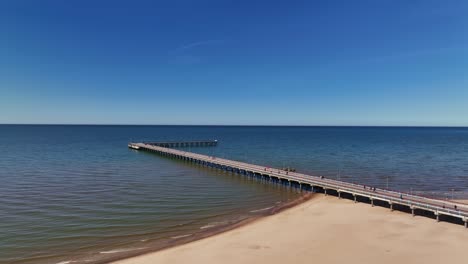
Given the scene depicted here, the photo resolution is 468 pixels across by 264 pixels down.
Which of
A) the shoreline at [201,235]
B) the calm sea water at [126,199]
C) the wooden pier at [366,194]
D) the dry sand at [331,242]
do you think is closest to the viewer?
the dry sand at [331,242]

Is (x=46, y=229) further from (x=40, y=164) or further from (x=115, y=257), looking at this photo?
(x=40, y=164)

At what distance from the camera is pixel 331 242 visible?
19.2m

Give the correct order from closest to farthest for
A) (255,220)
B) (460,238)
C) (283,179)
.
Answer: (460,238) < (255,220) < (283,179)

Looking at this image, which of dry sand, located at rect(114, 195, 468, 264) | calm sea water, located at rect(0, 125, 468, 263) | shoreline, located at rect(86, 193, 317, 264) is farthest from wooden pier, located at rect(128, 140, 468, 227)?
shoreline, located at rect(86, 193, 317, 264)

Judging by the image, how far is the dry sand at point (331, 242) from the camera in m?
17.0

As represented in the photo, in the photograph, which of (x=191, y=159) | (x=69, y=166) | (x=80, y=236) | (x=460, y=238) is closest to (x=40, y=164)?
(x=69, y=166)

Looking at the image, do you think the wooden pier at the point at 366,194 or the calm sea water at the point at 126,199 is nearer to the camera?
the calm sea water at the point at 126,199

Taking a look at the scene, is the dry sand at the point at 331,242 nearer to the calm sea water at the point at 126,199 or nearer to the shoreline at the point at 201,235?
the shoreline at the point at 201,235

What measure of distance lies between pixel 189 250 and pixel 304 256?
668 centimetres

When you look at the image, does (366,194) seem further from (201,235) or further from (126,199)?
(126,199)

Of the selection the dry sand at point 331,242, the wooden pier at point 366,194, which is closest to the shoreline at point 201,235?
the dry sand at point 331,242

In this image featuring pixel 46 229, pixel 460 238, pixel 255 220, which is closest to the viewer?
pixel 460 238

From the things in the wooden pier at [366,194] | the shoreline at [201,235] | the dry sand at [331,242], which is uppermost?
the wooden pier at [366,194]

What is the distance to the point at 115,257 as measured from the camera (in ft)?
57.7
